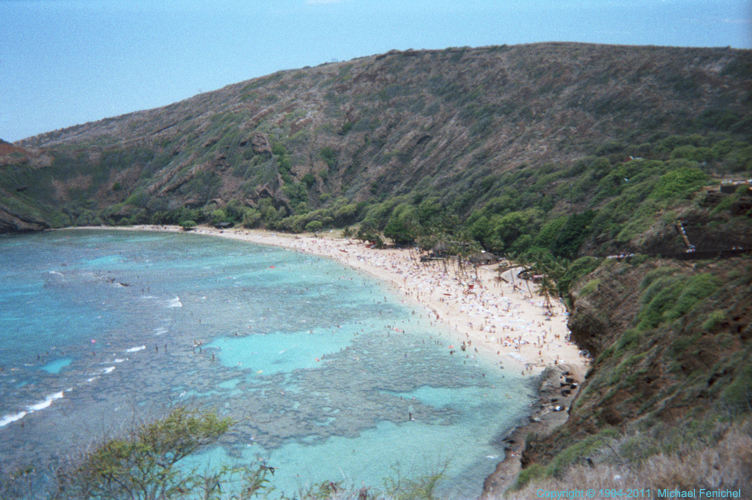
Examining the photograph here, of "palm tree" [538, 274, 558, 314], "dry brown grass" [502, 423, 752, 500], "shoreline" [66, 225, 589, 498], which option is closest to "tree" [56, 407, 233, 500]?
"shoreline" [66, 225, 589, 498]

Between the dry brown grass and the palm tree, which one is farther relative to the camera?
the palm tree

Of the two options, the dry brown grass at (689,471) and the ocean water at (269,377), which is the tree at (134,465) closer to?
the ocean water at (269,377)

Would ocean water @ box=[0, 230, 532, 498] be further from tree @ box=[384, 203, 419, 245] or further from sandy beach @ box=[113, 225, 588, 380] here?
tree @ box=[384, 203, 419, 245]

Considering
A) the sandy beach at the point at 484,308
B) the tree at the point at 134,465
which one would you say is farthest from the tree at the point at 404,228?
the tree at the point at 134,465

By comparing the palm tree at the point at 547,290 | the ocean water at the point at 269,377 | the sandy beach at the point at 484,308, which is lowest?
the ocean water at the point at 269,377

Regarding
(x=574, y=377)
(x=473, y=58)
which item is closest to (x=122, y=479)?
(x=574, y=377)

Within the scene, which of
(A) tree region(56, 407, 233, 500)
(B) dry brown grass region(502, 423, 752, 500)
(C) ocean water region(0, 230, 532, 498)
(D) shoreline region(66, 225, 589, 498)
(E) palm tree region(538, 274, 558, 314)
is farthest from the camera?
(E) palm tree region(538, 274, 558, 314)

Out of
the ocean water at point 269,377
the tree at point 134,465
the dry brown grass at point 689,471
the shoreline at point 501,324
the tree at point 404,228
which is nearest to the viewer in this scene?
the dry brown grass at point 689,471

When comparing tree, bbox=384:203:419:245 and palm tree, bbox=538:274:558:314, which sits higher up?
tree, bbox=384:203:419:245
